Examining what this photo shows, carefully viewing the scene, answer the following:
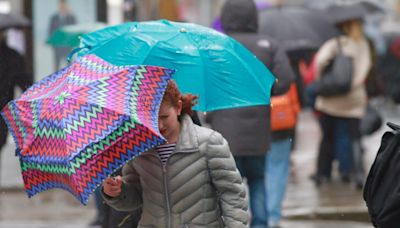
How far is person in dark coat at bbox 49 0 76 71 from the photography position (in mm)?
14195

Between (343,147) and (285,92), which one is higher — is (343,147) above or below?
below

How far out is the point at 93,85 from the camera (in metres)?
5.12

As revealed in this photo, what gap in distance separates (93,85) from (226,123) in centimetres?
405

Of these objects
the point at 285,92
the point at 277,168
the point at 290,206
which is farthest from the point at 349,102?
the point at 285,92

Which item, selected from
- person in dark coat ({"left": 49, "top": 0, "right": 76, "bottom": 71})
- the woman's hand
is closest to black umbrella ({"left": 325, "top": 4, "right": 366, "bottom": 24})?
person in dark coat ({"left": 49, "top": 0, "right": 76, "bottom": 71})

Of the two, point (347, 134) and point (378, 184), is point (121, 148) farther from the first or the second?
point (347, 134)

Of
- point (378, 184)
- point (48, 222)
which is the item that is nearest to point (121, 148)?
point (378, 184)

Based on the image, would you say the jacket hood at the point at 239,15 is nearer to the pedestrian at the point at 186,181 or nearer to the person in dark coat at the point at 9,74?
the person in dark coat at the point at 9,74

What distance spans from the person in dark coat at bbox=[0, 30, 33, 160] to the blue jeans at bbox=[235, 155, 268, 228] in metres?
1.73

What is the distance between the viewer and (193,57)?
6.00 metres

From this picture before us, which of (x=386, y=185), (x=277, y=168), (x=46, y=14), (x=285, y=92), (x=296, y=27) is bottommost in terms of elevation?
(x=46, y=14)

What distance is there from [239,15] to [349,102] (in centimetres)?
372

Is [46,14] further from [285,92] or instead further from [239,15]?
[239,15]

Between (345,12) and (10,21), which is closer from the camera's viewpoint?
(10,21)
